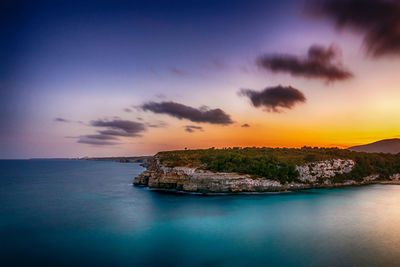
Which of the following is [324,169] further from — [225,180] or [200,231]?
[200,231]

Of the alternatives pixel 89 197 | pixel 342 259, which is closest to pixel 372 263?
pixel 342 259

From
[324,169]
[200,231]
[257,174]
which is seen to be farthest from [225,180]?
[324,169]

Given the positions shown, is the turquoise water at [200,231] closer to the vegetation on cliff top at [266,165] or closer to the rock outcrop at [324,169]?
the vegetation on cliff top at [266,165]

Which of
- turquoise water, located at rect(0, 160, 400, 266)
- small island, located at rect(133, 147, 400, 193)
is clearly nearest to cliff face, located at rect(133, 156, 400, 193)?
small island, located at rect(133, 147, 400, 193)

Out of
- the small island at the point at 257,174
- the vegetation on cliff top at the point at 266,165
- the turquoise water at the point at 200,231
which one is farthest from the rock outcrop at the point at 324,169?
the turquoise water at the point at 200,231

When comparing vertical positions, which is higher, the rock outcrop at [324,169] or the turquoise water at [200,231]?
the rock outcrop at [324,169]
